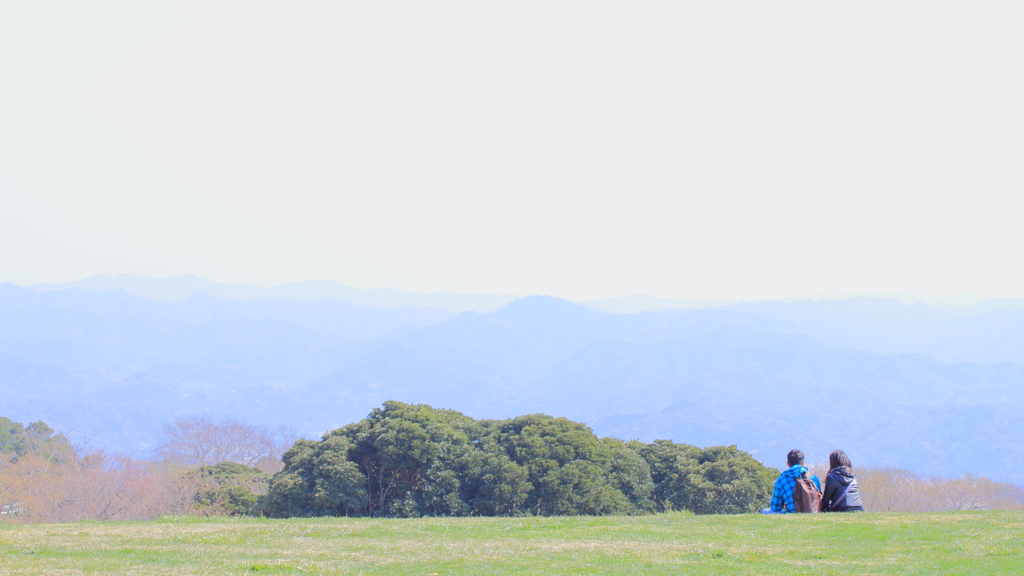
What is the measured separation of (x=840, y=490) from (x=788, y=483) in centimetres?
111

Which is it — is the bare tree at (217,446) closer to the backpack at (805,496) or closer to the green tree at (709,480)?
the green tree at (709,480)

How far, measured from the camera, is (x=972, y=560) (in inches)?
388

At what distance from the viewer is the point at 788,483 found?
1320 centimetres

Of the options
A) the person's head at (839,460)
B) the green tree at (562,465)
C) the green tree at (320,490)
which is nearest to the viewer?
the person's head at (839,460)

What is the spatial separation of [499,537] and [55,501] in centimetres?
3750

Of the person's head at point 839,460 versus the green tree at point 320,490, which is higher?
the person's head at point 839,460

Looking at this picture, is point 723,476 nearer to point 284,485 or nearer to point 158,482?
point 284,485

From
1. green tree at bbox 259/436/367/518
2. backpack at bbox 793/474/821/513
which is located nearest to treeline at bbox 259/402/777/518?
green tree at bbox 259/436/367/518

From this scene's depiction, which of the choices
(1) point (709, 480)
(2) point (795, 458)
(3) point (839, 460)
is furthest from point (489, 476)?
(3) point (839, 460)

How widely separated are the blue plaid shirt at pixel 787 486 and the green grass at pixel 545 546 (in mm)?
290

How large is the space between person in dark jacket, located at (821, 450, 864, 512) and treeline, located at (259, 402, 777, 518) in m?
10.6

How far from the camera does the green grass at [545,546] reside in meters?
9.82

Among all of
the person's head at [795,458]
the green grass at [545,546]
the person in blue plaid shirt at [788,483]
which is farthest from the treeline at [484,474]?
the person's head at [795,458]

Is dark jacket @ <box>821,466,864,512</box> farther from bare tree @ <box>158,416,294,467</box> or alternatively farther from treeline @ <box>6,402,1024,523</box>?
bare tree @ <box>158,416,294,467</box>
